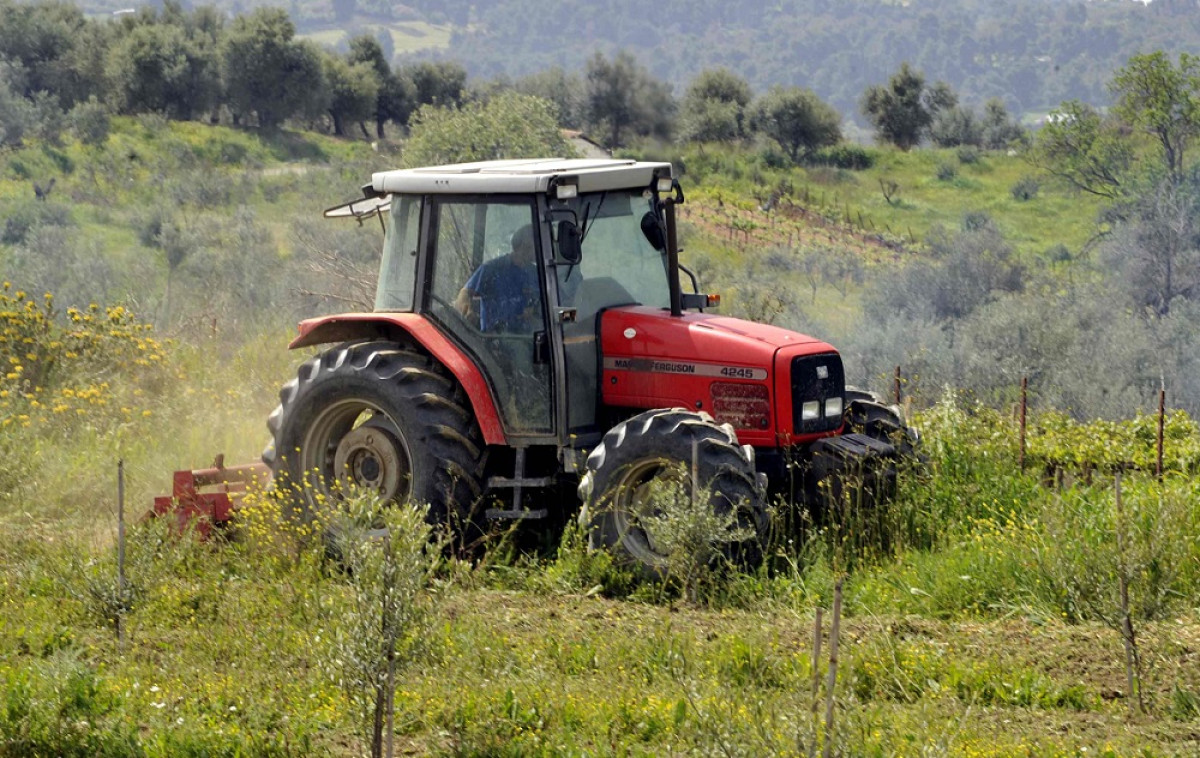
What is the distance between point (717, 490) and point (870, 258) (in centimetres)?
2838

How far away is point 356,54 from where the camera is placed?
189 ft

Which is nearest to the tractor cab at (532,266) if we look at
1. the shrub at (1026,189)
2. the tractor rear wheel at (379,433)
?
the tractor rear wheel at (379,433)

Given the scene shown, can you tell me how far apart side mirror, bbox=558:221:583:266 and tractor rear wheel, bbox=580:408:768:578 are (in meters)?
0.94

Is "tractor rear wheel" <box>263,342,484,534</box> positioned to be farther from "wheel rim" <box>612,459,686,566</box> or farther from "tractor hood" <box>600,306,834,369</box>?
"tractor hood" <box>600,306,834,369</box>

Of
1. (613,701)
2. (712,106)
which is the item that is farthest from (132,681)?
(712,106)

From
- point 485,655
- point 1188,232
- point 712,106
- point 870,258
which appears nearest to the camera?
point 485,655

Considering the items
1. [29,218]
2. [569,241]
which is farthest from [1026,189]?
[569,241]

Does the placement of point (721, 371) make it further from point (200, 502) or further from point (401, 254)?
point (200, 502)

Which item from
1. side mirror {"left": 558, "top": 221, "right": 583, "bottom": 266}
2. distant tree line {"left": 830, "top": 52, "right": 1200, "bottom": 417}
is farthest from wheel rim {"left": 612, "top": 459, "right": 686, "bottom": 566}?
distant tree line {"left": 830, "top": 52, "right": 1200, "bottom": 417}

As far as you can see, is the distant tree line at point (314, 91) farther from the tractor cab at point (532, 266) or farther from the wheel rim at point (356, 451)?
the tractor cab at point (532, 266)

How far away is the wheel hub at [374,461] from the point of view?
7.96 meters

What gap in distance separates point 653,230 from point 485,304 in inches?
42.8

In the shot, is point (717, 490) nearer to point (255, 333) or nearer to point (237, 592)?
point (237, 592)

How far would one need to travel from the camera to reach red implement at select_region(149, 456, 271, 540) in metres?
7.91
